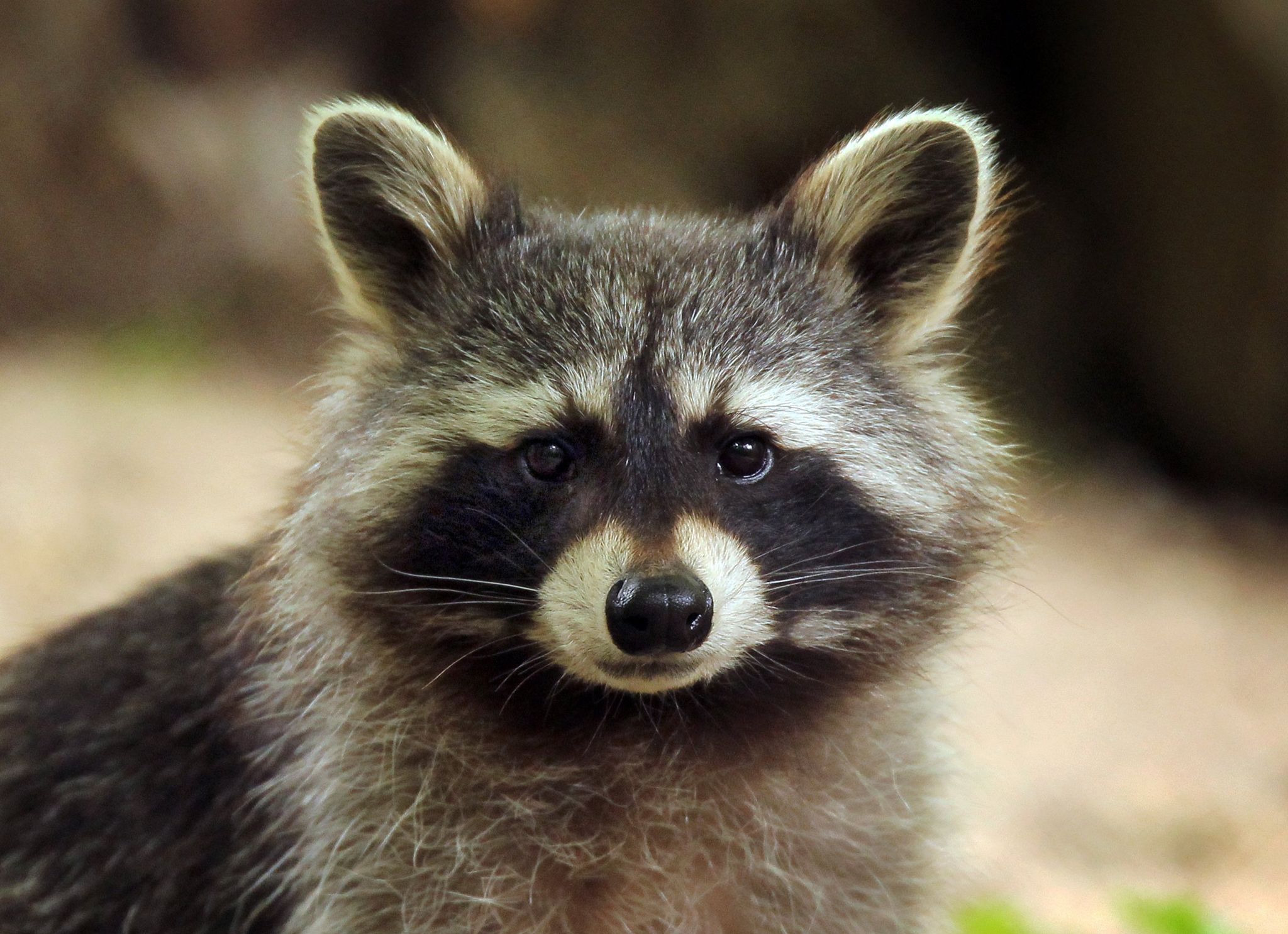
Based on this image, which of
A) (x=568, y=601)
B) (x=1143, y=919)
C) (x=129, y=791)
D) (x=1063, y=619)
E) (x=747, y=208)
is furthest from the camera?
(x=747, y=208)

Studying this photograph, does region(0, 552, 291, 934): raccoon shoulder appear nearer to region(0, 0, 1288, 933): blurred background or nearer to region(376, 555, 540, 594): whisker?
region(376, 555, 540, 594): whisker

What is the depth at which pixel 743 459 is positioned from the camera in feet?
9.89

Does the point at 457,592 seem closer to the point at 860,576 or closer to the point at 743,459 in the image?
the point at 743,459

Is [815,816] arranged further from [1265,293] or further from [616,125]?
[616,125]

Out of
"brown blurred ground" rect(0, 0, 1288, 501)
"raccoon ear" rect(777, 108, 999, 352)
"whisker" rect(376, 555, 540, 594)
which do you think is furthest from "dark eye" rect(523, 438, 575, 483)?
"brown blurred ground" rect(0, 0, 1288, 501)

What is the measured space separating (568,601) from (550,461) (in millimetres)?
330

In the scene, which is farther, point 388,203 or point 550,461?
point 388,203

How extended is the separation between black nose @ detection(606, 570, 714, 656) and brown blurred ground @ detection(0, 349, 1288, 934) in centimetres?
158

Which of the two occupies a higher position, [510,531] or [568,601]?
[510,531]

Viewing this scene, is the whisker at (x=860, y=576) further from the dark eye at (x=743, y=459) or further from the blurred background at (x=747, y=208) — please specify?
the blurred background at (x=747, y=208)

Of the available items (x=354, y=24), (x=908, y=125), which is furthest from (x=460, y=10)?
(x=908, y=125)

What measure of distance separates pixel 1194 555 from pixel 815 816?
567 centimetres

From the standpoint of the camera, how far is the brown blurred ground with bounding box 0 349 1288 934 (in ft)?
18.0

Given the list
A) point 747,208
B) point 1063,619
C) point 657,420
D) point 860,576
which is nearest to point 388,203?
point 657,420
